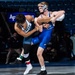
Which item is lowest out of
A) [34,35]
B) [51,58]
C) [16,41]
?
[51,58]

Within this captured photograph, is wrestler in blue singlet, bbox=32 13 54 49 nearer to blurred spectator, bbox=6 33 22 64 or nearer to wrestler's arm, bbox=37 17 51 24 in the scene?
wrestler's arm, bbox=37 17 51 24

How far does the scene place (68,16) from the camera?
10594 mm

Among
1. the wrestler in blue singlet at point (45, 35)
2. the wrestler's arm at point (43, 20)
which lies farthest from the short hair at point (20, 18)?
the wrestler in blue singlet at point (45, 35)

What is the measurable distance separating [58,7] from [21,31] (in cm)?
490

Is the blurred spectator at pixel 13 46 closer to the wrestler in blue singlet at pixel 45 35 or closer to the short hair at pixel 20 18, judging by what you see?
the wrestler in blue singlet at pixel 45 35

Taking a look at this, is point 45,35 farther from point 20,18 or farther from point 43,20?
point 20,18

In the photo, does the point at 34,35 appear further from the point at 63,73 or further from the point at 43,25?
the point at 63,73

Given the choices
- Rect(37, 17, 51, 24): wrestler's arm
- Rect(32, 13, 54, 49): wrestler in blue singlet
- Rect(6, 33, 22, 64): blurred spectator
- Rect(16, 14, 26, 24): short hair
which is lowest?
Rect(6, 33, 22, 64): blurred spectator

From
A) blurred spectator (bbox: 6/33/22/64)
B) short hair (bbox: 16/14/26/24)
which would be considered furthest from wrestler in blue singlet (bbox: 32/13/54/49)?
blurred spectator (bbox: 6/33/22/64)

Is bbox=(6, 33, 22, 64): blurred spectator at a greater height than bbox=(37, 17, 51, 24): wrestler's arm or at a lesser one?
lesser

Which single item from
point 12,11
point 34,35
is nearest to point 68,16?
point 12,11

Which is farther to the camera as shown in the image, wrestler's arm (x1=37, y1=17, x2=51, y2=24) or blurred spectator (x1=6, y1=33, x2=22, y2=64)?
blurred spectator (x1=6, y1=33, x2=22, y2=64)

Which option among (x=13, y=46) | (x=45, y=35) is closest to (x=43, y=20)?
(x=45, y=35)

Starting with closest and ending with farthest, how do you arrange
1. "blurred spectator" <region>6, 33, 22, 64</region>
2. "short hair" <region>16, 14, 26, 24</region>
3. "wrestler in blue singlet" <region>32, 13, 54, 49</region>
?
"short hair" <region>16, 14, 26, 24</region>
"wrestler in blue singlet" <region>32, 13, 54, 49</region>
"blurred spectator" <region>6, 33, 22, 64</region>
